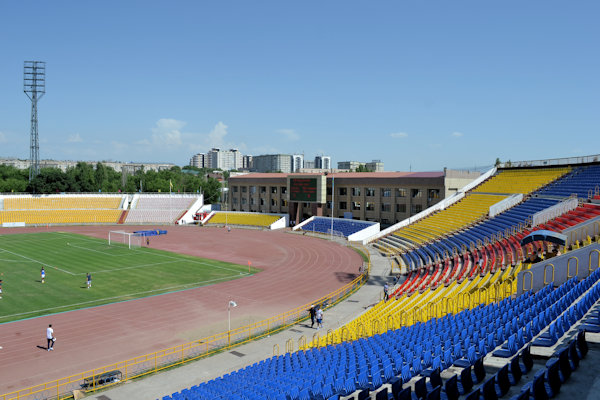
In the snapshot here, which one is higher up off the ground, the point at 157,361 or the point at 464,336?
the point at 464,336

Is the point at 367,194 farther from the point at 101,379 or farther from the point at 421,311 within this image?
the point at 101,379

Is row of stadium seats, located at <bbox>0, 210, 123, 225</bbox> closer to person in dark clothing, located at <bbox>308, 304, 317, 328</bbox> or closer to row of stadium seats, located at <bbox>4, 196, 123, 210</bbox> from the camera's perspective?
row of stadium seats, located at <bbox>4, 196, 123, 210</bbox>

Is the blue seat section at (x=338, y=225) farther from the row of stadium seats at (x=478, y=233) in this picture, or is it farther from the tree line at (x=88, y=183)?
the tree line at (x=88, y=183)

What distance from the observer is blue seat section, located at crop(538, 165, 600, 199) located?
42250 mm

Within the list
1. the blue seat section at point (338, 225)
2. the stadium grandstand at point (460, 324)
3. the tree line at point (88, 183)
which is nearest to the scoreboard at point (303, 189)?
the blue seat section at point (338, 225)

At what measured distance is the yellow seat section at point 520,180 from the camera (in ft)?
169

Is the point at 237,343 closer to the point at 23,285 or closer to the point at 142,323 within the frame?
the point at 142,323

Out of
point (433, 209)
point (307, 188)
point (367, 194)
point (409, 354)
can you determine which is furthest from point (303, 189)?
point (409, 354)

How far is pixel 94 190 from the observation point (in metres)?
114

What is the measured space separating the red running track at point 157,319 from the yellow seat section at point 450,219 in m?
8.82

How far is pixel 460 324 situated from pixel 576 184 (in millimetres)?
36752

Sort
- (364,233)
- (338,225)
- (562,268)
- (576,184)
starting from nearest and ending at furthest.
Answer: (562,268) → (576,184) → (364,233) → (338,225)

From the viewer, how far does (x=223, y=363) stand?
20938 millimetres

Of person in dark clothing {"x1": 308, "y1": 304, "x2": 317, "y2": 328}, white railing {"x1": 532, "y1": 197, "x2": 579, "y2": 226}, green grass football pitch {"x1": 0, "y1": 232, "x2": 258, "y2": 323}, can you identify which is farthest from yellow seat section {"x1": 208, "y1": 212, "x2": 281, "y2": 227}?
person in dark clothing {"x1": 308, "y1": 304, "x2": 317, "y2": 328}
